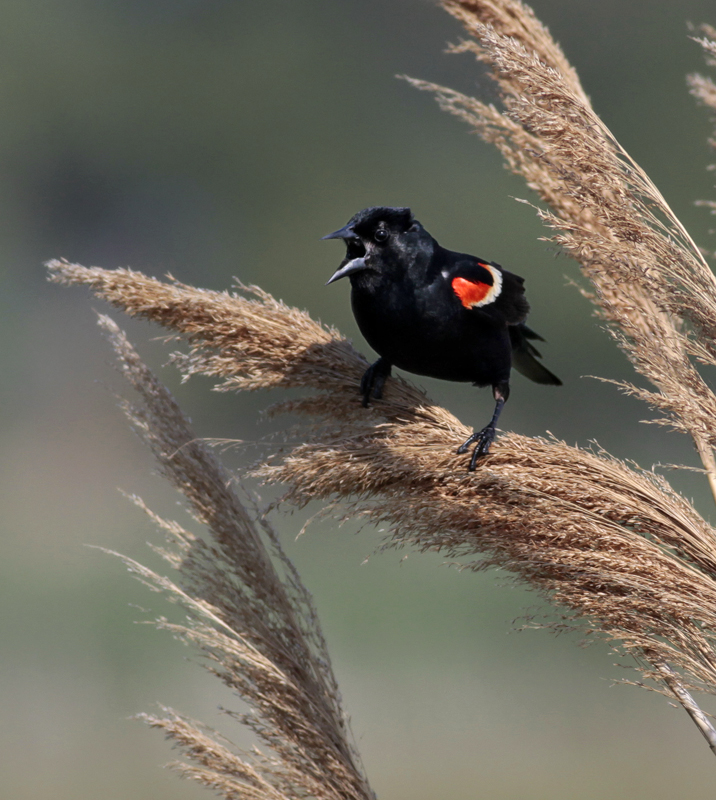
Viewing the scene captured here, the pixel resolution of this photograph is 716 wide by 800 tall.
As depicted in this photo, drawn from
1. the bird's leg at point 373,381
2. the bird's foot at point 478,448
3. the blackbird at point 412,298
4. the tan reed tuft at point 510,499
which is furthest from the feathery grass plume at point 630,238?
the blackbird at point 412,298

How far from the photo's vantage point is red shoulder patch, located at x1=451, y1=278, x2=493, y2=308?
91.7 inches

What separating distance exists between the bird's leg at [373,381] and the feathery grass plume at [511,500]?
0.12 m

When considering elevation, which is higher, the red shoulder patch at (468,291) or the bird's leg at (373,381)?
the red shoulder patch at (468,291)

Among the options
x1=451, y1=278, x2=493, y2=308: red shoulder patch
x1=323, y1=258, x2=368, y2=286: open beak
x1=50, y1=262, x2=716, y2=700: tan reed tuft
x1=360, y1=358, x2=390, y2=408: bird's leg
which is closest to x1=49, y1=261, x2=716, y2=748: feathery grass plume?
x1=50, y1=262, x2=716, y2=700: tan reed tuft

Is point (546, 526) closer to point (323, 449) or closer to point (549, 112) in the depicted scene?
point (323, 449)

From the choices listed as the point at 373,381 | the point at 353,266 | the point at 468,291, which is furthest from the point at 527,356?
the point at 373,381

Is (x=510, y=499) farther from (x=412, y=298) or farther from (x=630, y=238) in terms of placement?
(x=412, y=298)

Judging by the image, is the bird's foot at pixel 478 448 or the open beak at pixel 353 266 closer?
the bird's foot at pixel 478 448

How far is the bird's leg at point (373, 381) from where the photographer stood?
6.28 ft

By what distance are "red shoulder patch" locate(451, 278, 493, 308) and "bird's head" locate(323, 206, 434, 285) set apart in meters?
0.14

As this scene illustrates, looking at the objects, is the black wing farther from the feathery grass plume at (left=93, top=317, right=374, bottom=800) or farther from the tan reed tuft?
the feathery grass plume at (left=93, top=317, right=374, bottom=800)

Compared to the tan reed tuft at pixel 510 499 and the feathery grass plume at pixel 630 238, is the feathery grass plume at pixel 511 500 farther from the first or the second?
the feathery grass plume at pixel 630 238

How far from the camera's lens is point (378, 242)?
2.24 meters

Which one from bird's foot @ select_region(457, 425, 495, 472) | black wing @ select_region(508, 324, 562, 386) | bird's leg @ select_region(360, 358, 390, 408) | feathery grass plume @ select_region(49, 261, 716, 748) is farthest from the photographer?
black wing @ select_region(508, 324, 562, 386)
